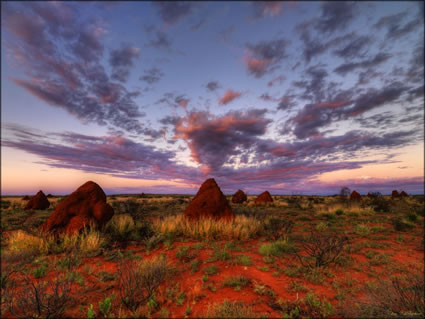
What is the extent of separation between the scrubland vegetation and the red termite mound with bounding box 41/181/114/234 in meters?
0.48

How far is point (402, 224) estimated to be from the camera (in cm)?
1085

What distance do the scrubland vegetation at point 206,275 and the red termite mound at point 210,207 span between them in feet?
3.80

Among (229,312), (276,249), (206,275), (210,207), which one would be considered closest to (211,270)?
(206,275)

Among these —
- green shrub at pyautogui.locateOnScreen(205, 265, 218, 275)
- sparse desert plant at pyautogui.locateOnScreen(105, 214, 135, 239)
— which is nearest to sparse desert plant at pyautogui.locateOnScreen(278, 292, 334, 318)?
green shrub at pyautogui.locateOnScreen(205, 265, 218, 275)

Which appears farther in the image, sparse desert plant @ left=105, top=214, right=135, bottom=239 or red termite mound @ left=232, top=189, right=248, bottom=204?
red termite mound @ left=232, top=189, right=248, bottom=204

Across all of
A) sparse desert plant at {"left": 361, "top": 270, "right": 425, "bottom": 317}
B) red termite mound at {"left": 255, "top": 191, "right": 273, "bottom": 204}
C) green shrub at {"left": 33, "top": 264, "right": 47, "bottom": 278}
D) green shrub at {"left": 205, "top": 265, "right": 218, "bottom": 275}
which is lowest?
green shrub at {"left": 33, "top": 264, "right": 47, "bottom": 278}

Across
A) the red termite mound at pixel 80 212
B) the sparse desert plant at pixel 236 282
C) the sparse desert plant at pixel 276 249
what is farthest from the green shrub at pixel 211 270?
the red termite mound at pixel 80 212

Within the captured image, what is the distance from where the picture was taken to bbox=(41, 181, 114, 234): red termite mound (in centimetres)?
779

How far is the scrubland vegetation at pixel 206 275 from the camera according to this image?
3.47 metres

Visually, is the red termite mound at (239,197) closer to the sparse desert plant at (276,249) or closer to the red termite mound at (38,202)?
the sparse desert plant at (276,249)

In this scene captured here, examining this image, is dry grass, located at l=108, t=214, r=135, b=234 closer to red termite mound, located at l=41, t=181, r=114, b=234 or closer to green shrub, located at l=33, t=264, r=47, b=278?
red termite mound, located at l=41, t=181, r=114, b=234

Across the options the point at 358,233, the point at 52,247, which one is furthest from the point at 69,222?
the point at 358,233

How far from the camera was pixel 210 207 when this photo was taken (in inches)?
403

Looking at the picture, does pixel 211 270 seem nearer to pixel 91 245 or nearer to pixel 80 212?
pixel 91 245
